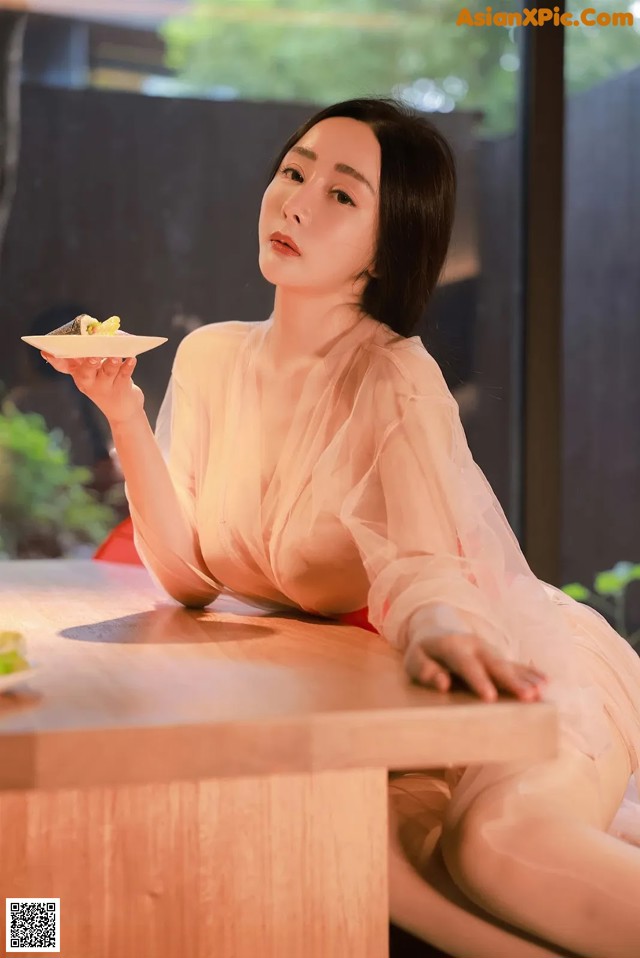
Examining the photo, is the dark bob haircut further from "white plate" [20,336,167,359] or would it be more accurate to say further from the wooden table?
the wooden table

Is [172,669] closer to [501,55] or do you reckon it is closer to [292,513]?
[292,513]

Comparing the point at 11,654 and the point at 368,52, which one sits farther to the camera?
the point at 368,52

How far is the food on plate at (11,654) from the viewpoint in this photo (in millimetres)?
1084

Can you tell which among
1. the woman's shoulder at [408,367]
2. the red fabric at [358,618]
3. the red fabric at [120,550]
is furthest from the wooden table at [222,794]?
the red fabric at [120,550]

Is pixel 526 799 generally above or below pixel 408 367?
below

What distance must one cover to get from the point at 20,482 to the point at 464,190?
5.09ft

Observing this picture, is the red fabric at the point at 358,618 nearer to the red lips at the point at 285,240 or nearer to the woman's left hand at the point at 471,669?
the woman's left hand at the point at 471,669

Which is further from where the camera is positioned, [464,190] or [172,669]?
[464,190]

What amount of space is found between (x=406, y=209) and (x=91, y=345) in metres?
0.51

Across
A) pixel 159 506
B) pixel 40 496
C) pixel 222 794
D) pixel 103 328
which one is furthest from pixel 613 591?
pixel 222 794

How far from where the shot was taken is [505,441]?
3.50 metres

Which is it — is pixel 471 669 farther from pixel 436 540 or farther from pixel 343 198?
pixel 343 198

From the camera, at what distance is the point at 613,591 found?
3.62m

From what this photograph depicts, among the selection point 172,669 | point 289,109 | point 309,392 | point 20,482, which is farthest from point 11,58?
point 172,669
